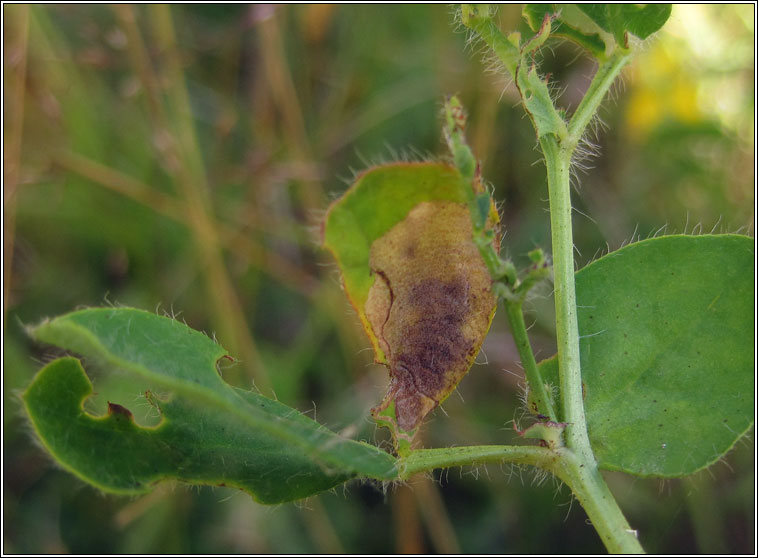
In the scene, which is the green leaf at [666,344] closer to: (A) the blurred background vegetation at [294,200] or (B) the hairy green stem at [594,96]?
(B) the hairy green stem at [594,96]

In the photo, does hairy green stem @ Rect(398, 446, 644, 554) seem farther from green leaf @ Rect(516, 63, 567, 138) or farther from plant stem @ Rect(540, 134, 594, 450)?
green leaf @ Rect(516, 63, 567, 138)

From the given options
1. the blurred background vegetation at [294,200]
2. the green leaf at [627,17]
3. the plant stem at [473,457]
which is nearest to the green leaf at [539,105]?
the green leaf at [627,17]

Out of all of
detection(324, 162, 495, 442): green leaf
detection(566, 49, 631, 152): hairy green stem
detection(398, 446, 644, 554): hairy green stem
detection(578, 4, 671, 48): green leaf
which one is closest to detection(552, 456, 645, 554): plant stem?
detection(398, 446, 644, 554): hairy green stem

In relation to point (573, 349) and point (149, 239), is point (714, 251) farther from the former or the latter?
point (149, 239)

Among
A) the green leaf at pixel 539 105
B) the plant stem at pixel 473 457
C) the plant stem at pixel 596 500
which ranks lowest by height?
the plant stem at pixel 596 500

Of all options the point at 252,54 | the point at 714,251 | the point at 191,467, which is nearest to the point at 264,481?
the point at 191,467

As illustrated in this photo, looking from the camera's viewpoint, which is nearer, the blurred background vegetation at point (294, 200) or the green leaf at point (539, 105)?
the green leaf at point (539, 105)

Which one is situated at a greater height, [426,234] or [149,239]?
[426,234]
